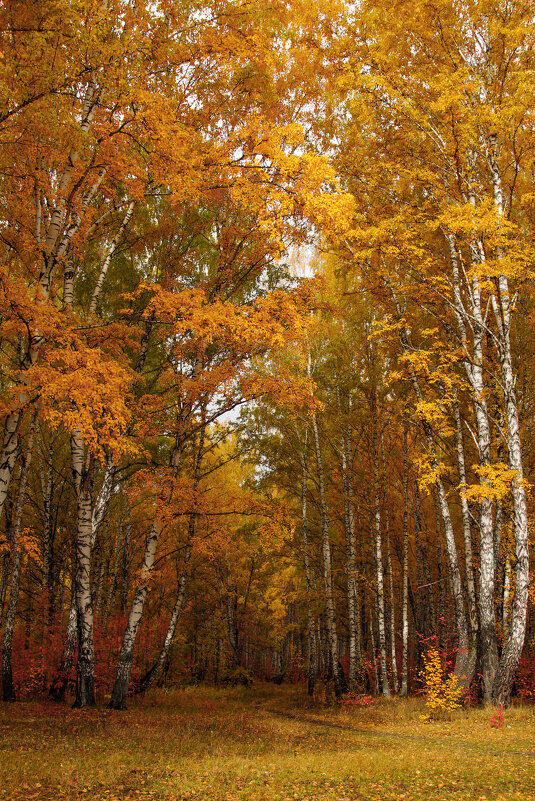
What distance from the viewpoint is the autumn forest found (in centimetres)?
648

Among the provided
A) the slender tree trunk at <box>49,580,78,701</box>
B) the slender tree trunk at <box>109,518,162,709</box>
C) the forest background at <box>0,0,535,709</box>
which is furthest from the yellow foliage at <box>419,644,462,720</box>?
the slender tree trunk at <box>49,580,78,701</box>

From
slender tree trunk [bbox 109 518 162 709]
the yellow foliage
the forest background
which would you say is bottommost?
the yellow foliage

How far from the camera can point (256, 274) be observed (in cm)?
1144

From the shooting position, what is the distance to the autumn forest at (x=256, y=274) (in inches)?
255

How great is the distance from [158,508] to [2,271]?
509cm

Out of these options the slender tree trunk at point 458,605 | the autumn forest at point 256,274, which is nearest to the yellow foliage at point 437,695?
the autumn forest at point 256,274

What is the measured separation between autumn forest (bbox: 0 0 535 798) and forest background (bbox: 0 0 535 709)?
7cm

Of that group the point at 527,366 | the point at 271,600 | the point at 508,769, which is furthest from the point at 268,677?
the point at 508,769

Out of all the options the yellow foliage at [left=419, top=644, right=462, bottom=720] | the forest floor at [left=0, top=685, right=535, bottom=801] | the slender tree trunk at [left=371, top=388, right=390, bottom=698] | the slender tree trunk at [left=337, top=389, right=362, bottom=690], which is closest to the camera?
the forest floor at [left=0, top=685, right=535, bottom=801]

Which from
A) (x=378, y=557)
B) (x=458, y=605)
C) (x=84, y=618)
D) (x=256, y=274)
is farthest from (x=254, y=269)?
(x=458, y=605)

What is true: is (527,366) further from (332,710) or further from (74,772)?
(74,772)

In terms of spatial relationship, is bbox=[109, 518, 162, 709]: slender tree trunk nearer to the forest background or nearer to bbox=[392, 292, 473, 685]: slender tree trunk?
the forest background

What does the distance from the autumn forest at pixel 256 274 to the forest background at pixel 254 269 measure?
0.07m

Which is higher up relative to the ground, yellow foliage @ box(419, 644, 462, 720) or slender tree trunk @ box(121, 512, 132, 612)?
slender tree trunk @ box(121, 512, 132, 612)
